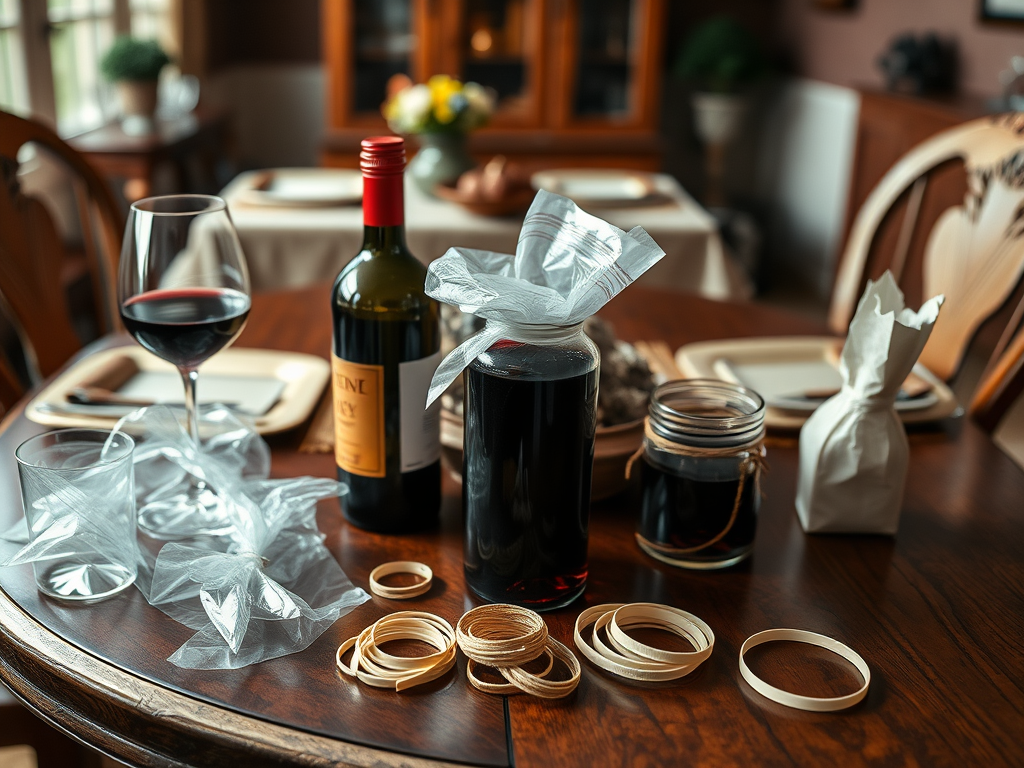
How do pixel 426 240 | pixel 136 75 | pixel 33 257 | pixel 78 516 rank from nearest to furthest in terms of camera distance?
pixel 78 516
pixel 33 257
pixel 426 240
pixel 136 75

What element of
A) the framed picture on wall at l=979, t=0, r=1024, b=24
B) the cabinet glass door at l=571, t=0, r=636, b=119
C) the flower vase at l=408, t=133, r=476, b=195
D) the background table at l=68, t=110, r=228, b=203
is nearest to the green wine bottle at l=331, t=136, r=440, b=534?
the flower vase at l=408, t=133, r=476, b=195

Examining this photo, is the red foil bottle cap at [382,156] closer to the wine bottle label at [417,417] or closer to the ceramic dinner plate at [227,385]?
the wine bottle label at [417,417]

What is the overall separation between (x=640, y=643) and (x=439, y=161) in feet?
6.76

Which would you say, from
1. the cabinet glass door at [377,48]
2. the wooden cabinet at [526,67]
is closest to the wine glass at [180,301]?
the wooden cabinet at [526,67]

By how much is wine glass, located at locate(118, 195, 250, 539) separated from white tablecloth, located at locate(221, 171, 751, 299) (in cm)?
137

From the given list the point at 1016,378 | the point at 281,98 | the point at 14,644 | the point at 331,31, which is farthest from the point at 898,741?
the point at 281,98

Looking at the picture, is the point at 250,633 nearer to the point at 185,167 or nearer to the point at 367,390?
the point at 367,390

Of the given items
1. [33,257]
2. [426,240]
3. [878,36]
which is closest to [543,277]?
[33,257]

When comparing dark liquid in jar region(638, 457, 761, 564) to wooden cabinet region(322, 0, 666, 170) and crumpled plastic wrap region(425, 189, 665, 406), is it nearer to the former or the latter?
crumpled plastic wrap region(425, 189, 665, 406)

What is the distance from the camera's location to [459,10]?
14.0ft

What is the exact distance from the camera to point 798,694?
66 cm

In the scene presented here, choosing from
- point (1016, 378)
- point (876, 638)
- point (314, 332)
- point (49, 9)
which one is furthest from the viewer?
point (49, 9)

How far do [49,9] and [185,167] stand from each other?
2.18 ft

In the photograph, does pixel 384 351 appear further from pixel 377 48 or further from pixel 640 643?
pixel 377 48
